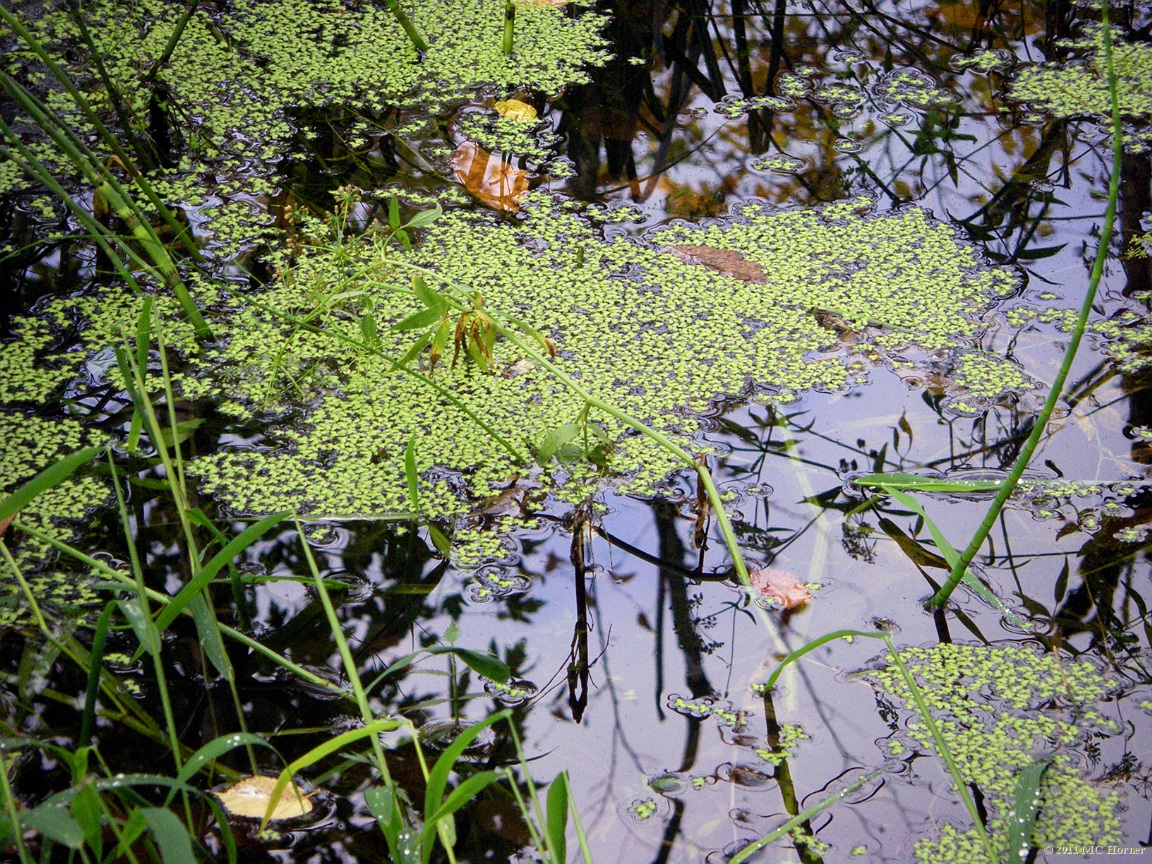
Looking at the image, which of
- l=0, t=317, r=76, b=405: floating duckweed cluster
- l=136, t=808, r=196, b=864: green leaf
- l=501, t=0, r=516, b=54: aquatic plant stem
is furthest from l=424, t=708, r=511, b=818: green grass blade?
l=501, t=0, r=516, b=54: aquatic plant stem

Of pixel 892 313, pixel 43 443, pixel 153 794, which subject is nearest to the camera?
pixel 153 794

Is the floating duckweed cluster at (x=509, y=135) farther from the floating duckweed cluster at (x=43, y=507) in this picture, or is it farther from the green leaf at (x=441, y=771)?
the green leaf at (x=441, y=771)

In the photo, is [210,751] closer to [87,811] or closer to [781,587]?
[87,811]

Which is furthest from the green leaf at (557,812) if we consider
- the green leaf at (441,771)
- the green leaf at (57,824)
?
the green leaf at (57,824)

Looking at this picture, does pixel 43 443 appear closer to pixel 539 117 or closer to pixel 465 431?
pixel 465 431

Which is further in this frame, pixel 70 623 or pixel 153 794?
pixel 70 623

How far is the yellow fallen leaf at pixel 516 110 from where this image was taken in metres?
2.44

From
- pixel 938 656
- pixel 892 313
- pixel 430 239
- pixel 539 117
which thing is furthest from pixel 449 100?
pixel 938 656

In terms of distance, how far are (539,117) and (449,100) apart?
0.22 metres

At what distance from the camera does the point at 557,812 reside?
3.05 ft

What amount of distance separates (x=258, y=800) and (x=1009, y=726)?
0.95 m

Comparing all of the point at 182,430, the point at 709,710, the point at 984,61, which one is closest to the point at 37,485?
the point at 182,430

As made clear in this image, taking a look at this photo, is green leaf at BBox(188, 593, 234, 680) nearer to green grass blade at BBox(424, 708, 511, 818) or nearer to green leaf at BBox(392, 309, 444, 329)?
green grass blade at BBox(424, 708, 511, 818)

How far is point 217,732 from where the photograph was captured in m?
1.34
